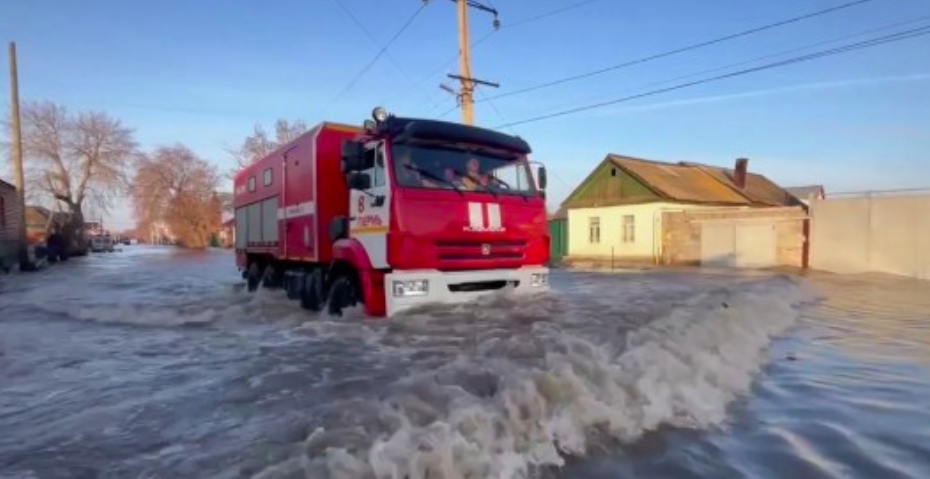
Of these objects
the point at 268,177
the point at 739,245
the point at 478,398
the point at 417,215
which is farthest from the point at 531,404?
the point at 739,245

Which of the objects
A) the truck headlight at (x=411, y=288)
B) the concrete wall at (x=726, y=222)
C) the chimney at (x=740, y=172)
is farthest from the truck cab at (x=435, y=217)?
the chimney at (x=740, y=172)

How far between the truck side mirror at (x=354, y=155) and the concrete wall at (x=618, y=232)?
2773cm

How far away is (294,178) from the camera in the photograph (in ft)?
34.0

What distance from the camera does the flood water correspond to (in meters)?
3.27

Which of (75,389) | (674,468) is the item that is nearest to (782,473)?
(674,468)

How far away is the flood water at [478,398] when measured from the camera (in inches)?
129

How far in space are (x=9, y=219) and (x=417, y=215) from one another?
31.4 metres

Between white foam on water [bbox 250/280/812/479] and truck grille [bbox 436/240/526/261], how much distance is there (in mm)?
1559

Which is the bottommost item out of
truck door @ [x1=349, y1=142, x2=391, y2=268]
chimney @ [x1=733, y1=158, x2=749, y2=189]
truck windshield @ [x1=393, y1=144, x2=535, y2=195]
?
truck door @ [x1=349, y1=142, x2=391, y2=268]

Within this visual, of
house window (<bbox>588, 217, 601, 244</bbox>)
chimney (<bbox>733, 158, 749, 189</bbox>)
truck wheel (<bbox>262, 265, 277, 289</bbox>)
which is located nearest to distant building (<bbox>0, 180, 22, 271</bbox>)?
truck wheel (<bbox>262, 265, 277, 289</bbox>)

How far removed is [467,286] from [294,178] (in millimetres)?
4312

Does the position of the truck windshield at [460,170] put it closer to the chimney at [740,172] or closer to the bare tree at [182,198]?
the chimney at [740,172]

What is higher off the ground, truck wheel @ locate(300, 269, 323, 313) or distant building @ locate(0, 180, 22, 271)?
distant building @ locate(0, 180, 22, 271)

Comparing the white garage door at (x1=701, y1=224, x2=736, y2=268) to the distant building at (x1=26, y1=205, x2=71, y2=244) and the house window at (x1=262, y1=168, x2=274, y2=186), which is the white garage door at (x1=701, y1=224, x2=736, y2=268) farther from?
the distant building at (x1=26, y1=205, x2=71, y2=244)
